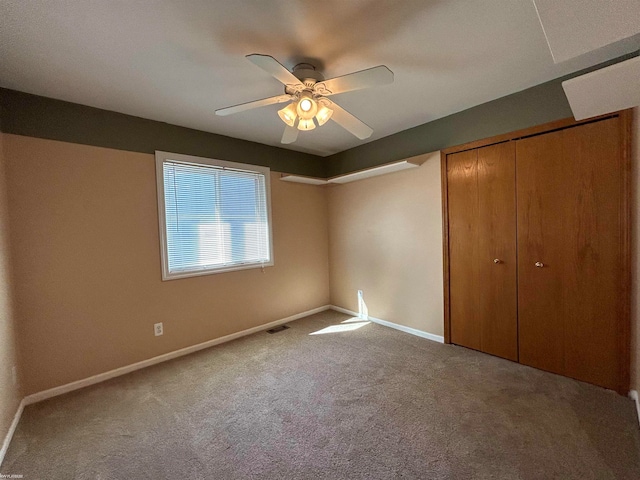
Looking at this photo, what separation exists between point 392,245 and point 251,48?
2583 mm

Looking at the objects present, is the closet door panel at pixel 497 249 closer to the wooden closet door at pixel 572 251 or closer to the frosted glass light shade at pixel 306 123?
the wooden closet door at pixel 572 251

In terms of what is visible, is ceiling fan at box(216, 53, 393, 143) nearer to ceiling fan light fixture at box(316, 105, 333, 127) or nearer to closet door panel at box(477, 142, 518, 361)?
ceiling fan light fixture at box(316, 105, 333, 127)

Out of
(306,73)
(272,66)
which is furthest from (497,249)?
(272,66)

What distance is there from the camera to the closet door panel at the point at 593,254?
6.68ft

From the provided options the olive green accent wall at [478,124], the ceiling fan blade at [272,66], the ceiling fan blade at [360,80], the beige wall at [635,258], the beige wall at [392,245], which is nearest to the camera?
the ceiling fan blade at [272,66]

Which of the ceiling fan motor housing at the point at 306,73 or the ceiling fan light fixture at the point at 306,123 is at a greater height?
the ceiling fan motor housing at the point at 306,73

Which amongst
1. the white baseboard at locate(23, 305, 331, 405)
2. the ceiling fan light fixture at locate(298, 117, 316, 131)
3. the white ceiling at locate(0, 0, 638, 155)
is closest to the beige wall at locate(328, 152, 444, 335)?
the white ceiling at locate(0, 0, 638, 155)

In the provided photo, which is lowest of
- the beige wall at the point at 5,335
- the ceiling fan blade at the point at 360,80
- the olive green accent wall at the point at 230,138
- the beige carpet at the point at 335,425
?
the beige carpet at the point at 335,425

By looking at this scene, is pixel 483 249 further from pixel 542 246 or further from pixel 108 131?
pixel 108 131

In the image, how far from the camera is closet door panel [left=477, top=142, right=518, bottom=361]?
8.30 feet

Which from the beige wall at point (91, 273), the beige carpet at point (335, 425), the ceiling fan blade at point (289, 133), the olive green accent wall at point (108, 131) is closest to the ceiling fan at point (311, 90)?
the ceiling fan blade at point (289, 133)

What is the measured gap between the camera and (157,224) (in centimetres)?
278

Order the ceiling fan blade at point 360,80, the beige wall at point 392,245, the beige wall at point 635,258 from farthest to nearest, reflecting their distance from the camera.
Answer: the beige wall at point 392,245, the beige wall at point 635,258, the ceiling fan blade at point 360,80

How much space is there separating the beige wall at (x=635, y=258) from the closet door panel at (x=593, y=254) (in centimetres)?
7
